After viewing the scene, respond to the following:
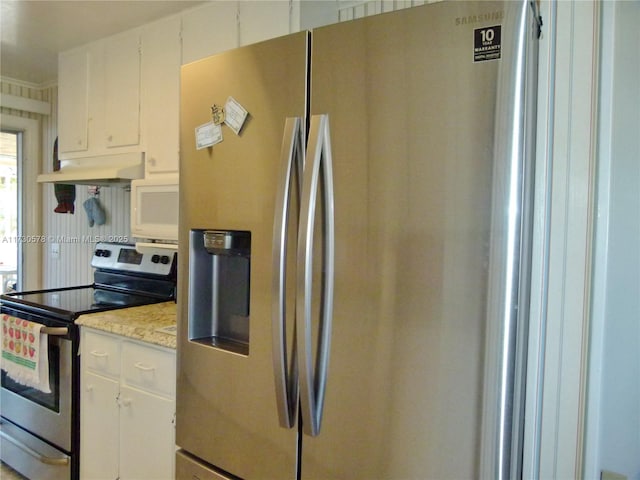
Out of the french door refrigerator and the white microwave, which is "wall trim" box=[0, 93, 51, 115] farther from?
the french door refrigerator

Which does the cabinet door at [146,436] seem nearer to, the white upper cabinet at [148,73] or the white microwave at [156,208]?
the white microwave at [156,208]

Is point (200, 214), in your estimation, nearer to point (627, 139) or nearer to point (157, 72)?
point (627, 139)

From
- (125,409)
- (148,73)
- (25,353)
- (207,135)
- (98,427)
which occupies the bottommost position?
(98,427)

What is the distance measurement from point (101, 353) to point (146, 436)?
416 millimetres

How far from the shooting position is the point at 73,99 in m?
2.65

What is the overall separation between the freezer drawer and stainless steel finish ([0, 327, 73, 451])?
86cm

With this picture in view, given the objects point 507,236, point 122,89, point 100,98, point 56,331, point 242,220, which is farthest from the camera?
point 100,98

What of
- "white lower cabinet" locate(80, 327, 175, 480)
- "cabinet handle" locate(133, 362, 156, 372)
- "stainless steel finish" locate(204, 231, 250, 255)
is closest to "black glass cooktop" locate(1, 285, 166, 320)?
"white lower cabinet" locate(80, 327, 175, 480)

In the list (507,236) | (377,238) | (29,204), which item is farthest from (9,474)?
(507,236)

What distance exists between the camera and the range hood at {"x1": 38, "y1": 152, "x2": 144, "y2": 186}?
2.23m

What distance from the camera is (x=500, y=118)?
0.81m

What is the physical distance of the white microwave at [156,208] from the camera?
6.52 feet

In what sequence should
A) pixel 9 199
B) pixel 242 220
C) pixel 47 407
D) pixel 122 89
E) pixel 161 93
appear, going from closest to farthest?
pixel 242 220 → pixel 47 407 → pixel 161 93 → pixel 122 89 → pixel 9 199

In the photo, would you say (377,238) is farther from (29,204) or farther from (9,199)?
(9,199)
